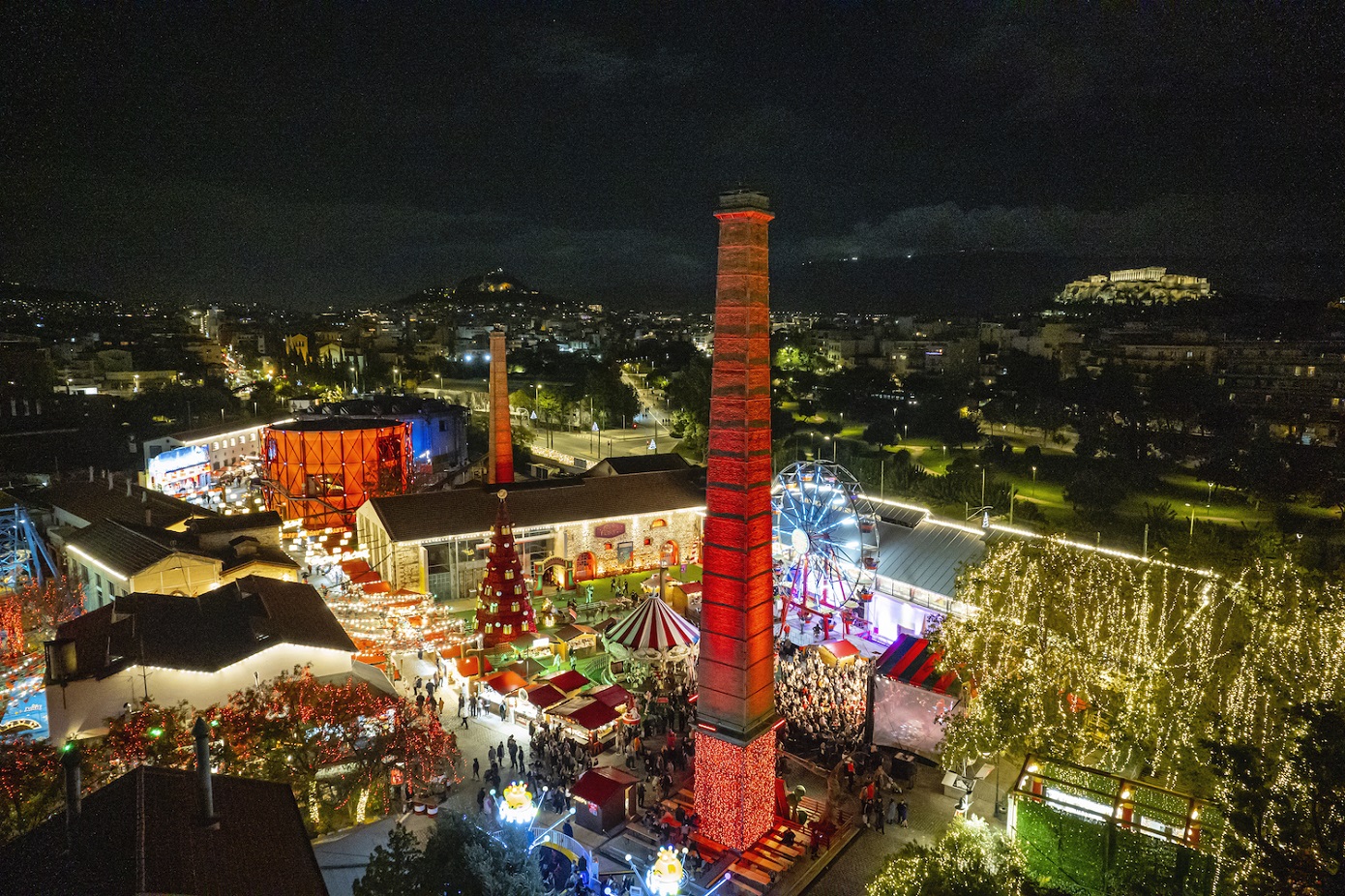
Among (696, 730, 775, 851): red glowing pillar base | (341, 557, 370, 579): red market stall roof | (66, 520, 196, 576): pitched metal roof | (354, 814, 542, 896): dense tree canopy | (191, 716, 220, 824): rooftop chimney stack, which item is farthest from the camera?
(341, 557, 370, 579): red market stall roof

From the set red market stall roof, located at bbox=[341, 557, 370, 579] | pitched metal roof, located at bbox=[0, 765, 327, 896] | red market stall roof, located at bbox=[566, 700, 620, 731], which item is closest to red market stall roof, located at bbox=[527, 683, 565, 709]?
red market stall roof, located at bbox=[566, 700, 620, 731]

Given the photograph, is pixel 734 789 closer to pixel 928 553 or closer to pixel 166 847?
pixel 166 847

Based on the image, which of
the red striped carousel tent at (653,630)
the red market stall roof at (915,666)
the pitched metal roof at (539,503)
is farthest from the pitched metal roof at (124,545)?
the red market stall roof at (915,666)

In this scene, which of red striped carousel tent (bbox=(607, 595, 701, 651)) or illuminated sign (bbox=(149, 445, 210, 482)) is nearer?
red striped carousel tent (bbox=(607, 595, 701, 651))

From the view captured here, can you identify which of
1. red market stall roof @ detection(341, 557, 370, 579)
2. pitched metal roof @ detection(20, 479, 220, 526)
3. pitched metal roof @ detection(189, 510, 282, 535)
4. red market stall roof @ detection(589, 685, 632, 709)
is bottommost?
red market stall roof @ detection(589, 685, 632, 709)

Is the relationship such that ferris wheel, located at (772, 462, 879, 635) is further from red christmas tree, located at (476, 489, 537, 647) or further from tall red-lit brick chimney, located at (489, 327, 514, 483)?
tall red-lit brick chimney, located at (489, 327, 514, 483)
